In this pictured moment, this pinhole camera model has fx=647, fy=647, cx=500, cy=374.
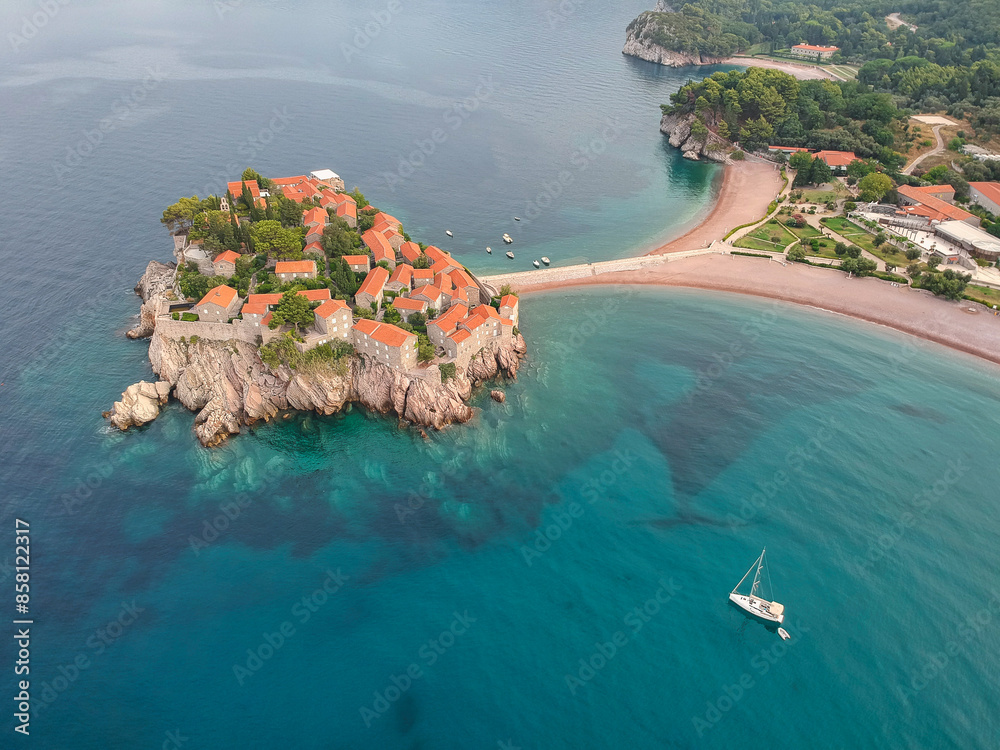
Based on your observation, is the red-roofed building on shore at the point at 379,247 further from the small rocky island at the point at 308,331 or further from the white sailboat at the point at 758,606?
the white sailboat at the point at 758,606

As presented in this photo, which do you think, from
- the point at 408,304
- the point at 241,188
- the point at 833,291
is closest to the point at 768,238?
the point at 833,291

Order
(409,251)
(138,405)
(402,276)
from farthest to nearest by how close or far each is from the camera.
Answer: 1. (409,251)
2. (402,276)
3. (138,405)

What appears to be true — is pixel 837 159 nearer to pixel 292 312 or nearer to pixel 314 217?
pixel 314 217

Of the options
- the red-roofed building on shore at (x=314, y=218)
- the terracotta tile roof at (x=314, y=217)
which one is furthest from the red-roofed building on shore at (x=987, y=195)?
the terracotta tile roof at (x=314, y=217)

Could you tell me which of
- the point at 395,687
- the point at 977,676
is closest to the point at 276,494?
the point at 395,687

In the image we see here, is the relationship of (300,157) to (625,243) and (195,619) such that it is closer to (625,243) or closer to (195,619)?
(625,243)

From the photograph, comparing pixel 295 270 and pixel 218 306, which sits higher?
pixel 295 270
